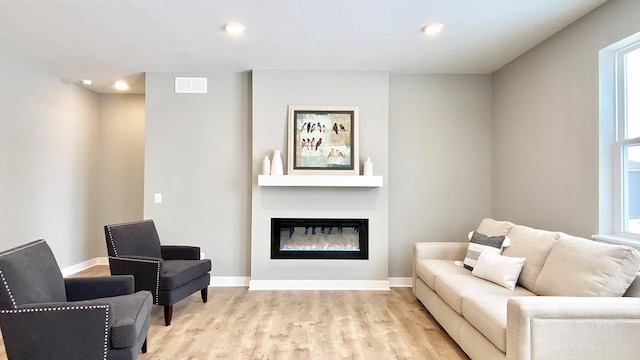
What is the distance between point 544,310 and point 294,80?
133 inches

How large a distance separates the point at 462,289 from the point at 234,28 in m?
2.81

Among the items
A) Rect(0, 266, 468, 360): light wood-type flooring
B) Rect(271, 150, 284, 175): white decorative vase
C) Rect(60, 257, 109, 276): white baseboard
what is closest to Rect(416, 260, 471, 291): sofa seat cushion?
Rect(0, 266, 468, 360): light wood-type flooring

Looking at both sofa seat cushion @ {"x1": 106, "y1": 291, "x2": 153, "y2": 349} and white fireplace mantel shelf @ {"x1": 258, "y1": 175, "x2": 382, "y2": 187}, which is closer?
sofa seat cushion @ {"x1": 106, "y1": 291, "x2": 153, "y2": 349}

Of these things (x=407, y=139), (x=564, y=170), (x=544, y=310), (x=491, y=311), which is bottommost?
(x=491, y=311)

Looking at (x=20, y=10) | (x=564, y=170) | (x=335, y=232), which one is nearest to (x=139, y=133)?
(x=20, y=10)

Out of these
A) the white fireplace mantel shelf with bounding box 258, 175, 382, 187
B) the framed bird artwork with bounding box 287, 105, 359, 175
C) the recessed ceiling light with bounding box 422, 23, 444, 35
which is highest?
the recessed ceiling light with bounding box 422, 23, 444, 35

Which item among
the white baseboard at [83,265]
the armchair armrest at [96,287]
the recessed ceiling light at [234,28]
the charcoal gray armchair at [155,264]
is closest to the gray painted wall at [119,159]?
the white baseboard at [83,265]

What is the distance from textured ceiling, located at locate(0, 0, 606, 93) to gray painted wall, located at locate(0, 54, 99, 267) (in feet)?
1.22

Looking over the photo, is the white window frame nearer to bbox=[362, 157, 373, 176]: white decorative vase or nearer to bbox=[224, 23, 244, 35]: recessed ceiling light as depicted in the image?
bbox=[362, 157, 373, 176]: white decorative vase

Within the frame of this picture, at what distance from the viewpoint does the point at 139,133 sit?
5.32m

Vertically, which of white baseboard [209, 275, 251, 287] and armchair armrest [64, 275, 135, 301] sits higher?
armchair armrest [64, 275, 135, 301]

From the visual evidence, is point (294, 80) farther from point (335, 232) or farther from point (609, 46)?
point (609, 46)

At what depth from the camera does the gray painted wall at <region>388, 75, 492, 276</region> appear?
14.4 ft

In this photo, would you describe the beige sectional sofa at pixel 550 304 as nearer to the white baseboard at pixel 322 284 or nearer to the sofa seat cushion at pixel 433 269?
the sofa seat cushion at pixel 433 269
